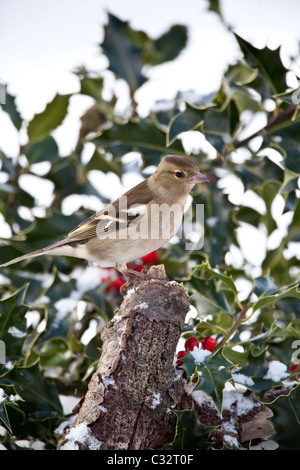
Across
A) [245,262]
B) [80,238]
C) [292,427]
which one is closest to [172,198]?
[80,238]

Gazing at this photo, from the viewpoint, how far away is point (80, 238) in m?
1.69

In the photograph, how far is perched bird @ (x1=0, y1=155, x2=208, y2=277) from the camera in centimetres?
160

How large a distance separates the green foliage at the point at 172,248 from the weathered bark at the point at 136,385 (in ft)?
0.23

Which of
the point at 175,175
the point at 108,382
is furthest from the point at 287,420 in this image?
the point at 175,175

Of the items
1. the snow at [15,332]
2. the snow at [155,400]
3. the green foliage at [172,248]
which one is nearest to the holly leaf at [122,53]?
the green foliage at [172,248]

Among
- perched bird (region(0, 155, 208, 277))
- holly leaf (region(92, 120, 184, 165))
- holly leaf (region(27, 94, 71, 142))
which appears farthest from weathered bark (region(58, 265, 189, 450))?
holly leaf (region(27, 94, 71, 142))

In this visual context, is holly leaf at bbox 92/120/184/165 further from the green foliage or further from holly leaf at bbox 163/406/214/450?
holly leaf at bbox 163/406/214/450

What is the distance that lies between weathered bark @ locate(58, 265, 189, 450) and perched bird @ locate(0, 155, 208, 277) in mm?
298

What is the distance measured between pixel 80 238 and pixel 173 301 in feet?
1.66

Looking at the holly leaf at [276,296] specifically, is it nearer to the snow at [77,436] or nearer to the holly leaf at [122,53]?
the snow at [77,436]

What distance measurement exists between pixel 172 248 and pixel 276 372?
78 cm

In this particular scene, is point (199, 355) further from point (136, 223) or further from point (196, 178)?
point (196, 178)
